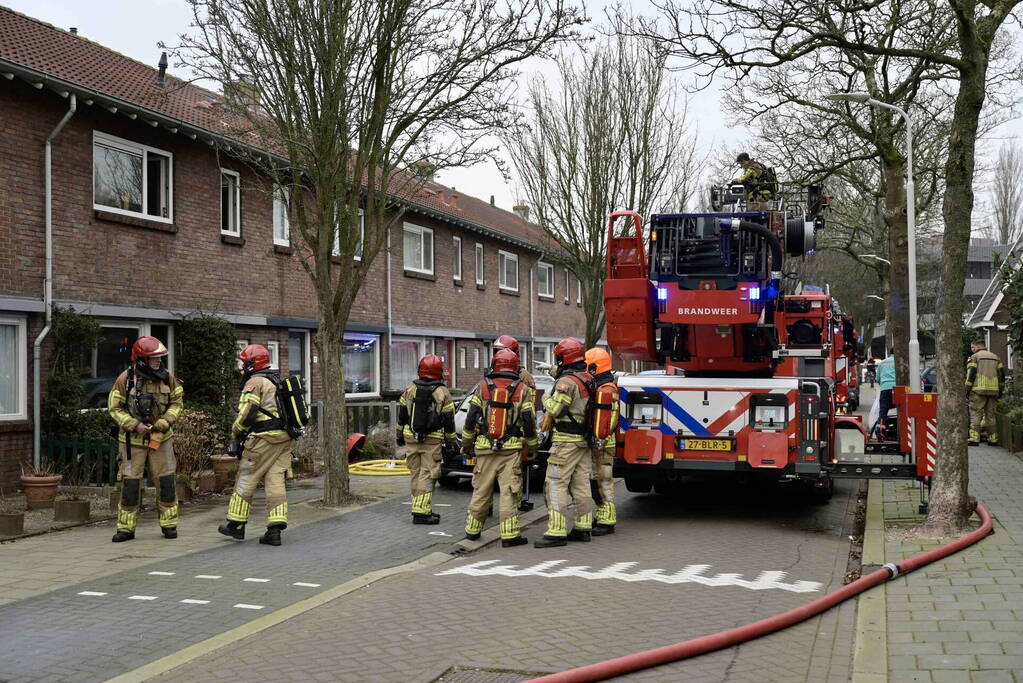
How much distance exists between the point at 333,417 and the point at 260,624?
543 centimetres

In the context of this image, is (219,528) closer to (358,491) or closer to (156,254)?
(358,491)

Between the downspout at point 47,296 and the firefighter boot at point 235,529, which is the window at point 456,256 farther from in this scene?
the firefighter boot at point 235,529

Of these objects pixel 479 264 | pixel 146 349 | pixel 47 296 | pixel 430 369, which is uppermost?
pixel 479 264

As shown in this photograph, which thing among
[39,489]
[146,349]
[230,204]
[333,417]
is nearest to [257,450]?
[146,349]

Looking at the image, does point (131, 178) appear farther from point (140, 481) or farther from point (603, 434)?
point (603, 434)

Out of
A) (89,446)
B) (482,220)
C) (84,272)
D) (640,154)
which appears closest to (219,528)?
(89,446)

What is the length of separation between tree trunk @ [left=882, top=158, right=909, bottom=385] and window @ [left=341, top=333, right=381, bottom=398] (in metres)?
10.7

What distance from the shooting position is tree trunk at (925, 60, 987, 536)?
8.88 meters

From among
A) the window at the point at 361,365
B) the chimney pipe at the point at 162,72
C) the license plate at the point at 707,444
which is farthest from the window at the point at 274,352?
the license plate at the point at 707,444

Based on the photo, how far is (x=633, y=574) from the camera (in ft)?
25.3

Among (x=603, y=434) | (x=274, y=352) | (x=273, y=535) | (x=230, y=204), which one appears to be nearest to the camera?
(x=273, y=535)

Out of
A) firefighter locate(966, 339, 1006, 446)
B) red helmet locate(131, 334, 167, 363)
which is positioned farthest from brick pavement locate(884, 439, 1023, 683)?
firefighter locate(966, 339, 1006, 446)

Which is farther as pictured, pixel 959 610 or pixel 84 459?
pixel 84 459

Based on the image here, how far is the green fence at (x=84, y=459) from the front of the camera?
1158 cm
